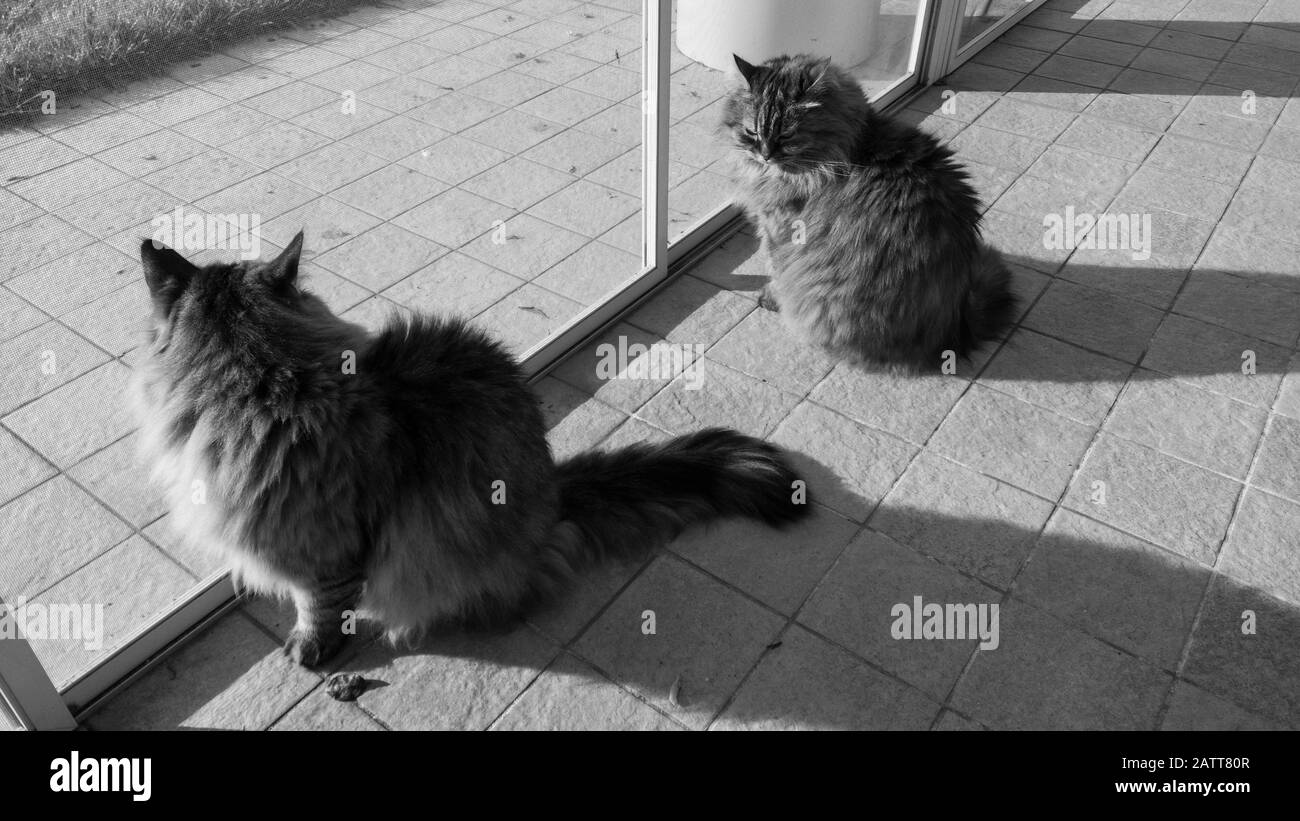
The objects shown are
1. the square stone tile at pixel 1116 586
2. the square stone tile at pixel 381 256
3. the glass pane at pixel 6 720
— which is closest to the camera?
the glass pane at pixel 6 720

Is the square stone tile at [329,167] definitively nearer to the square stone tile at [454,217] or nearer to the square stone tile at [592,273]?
the square stone tile at [454,217]

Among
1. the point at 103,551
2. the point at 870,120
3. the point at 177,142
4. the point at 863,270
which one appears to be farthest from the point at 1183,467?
the point at 177,142

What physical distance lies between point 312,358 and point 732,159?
6.75 feet

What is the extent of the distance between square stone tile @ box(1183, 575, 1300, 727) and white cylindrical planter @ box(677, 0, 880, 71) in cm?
328

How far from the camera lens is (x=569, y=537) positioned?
8.29 ft

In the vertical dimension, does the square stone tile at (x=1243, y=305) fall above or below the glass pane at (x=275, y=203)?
below

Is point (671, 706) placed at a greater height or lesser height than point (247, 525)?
lesser

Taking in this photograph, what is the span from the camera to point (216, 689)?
2383 mm

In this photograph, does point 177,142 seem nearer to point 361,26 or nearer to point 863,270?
point 361,26

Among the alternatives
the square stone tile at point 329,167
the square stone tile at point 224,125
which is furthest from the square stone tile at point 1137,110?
the square stone tile at point 224,125

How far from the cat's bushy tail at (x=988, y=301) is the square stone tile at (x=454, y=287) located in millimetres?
1841

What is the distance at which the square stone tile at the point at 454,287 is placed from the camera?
A: 3.63 meters

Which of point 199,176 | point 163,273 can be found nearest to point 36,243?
point 199,176

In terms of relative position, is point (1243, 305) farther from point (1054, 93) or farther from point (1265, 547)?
point (1054, 93)
